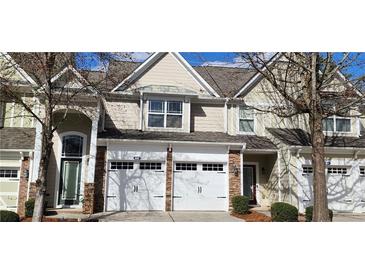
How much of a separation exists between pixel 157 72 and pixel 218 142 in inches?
171

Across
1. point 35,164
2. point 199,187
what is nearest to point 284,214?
point 199,187

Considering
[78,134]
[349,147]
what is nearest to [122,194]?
[78,134]

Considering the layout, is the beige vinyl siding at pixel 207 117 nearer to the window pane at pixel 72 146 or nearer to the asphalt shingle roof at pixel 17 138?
the window pane at pixel 72 146

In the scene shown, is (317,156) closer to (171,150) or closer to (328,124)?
(171,150)

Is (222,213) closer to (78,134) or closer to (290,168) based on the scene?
(290,168)

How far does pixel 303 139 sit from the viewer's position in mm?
12969

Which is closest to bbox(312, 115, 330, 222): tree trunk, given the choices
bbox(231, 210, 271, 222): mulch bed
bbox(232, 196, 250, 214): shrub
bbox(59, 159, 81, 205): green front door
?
bbox(231, 210, 271, 222): mulch bed

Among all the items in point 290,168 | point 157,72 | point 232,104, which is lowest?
point 290,168

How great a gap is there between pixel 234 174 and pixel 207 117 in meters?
3.18

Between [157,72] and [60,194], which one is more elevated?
[157,72]

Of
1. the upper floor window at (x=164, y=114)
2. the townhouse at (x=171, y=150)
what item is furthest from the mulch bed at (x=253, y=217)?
the upper floor window at (x=164, y=114)

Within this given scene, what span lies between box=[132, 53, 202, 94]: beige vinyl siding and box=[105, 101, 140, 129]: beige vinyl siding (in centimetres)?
103

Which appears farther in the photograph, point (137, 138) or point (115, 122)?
point (115, 122)
